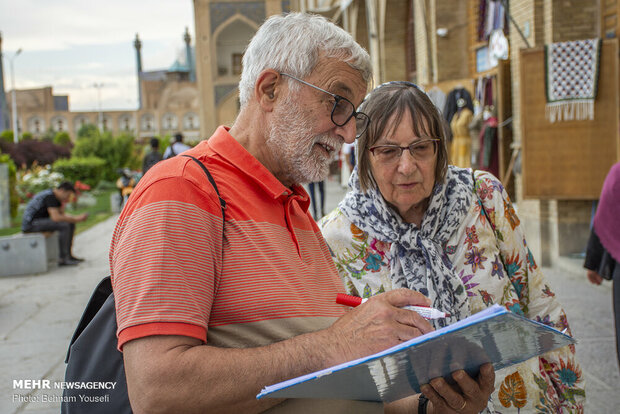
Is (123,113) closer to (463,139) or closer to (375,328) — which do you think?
(463,139)

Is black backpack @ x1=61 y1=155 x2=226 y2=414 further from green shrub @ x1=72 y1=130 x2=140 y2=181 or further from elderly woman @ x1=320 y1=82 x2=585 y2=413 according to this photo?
green shrub @ x1=72 y1=130 x2=140 y2=181

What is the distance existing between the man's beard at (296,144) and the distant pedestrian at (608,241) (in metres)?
1.94

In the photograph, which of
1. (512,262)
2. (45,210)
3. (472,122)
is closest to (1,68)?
(45,210)

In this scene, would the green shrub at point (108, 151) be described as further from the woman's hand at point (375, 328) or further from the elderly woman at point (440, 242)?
the woman's hand at point (375, 328)

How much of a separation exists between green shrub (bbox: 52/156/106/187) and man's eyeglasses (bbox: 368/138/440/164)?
22196mm

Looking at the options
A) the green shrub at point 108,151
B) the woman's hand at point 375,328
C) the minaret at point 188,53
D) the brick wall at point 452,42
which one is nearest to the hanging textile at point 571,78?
the brick wall at point 452,42

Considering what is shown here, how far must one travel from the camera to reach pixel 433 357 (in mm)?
1229

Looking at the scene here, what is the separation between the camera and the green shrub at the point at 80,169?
75.4 feet

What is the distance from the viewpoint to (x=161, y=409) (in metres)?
1.17

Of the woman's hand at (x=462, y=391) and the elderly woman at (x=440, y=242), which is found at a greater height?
the elderly woman at (x=440, y=242)

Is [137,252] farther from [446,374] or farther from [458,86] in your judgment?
[458,86]

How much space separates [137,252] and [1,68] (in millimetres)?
59661

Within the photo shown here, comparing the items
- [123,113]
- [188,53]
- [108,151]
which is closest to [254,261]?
[108,151]

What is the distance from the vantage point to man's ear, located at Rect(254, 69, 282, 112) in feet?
4.96
